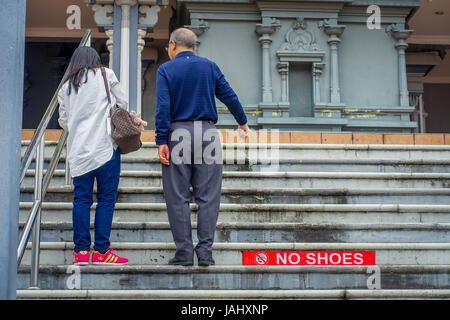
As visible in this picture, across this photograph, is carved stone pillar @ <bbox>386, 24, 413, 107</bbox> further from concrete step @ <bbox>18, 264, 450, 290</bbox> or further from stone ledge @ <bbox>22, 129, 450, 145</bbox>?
concrete step @ <bbox>18, 264, 450, 290</bbox>

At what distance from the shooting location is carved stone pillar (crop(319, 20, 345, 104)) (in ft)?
34.1

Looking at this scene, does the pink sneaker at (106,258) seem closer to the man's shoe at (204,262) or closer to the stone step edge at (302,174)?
the man's shoe at (204,262)

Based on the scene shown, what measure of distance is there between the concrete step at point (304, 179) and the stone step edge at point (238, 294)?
79.5 inches

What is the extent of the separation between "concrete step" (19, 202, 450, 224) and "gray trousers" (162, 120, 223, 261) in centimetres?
78

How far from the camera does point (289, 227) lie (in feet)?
16.2

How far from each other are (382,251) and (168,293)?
1568 mm

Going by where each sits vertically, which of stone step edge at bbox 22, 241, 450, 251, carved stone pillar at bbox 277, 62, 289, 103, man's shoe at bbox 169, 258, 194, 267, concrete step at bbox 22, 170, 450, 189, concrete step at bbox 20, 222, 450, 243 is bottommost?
man's shoe at bbox 169, 258, 194, 267

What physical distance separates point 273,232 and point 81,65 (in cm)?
173

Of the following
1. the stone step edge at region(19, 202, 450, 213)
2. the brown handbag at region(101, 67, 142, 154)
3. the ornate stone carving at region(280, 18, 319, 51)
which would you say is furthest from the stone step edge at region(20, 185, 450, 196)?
the ornate stone carving at region(280, 18, 319, 51)

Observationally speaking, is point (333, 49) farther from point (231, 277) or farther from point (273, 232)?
point (231, 277)

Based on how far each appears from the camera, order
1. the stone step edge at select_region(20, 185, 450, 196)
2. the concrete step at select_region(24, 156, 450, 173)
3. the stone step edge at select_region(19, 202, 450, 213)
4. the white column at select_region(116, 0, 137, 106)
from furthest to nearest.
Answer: the white column at select_region(116, 0, 137, 106) → the concrete step at select_region(24, 156, 450, 173) → the stone step edge at select_region(20, 185, 450, 196) → the stone step edge at select_region(19, 202, 450, 213)

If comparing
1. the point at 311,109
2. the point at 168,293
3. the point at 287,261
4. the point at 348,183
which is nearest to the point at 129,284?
the point at 168,293

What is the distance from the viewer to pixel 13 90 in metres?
2.60
